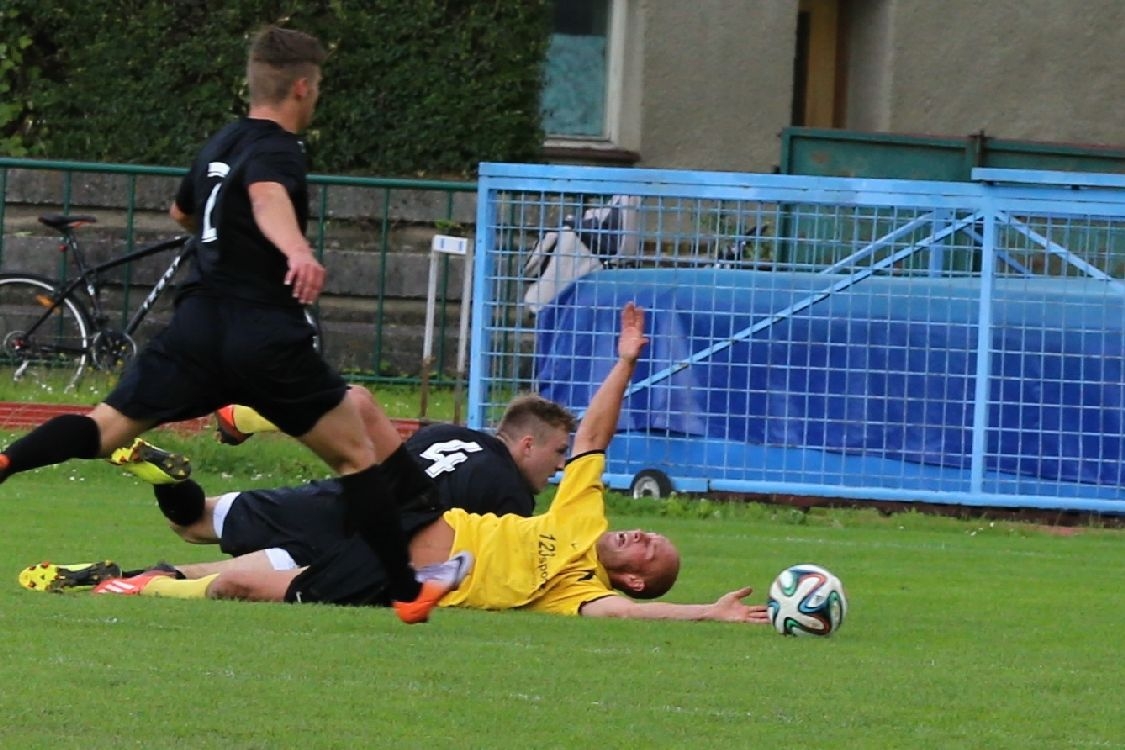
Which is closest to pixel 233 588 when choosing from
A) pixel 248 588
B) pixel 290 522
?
pixel 248 588

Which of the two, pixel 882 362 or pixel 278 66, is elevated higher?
pixel 278 66

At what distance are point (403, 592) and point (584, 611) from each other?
122cm

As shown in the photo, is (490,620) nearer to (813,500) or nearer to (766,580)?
(766,580)

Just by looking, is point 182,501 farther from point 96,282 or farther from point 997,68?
point 997,68

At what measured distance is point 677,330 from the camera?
44.9ft

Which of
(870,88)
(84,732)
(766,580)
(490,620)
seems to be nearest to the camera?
(84,732)

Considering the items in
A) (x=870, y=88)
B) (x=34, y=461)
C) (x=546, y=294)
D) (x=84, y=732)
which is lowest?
(x=84, y=732)

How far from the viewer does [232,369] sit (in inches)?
286

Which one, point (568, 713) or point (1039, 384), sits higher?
point (1039, 384)

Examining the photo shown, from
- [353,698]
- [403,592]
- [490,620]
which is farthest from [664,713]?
[490,620]

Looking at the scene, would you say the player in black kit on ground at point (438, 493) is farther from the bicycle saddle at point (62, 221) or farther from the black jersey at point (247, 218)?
the bicycle saddle at point (62, 221)

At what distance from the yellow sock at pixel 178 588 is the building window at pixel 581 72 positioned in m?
12.9

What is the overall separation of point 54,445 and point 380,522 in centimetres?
111

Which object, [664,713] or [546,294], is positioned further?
[546,294]
